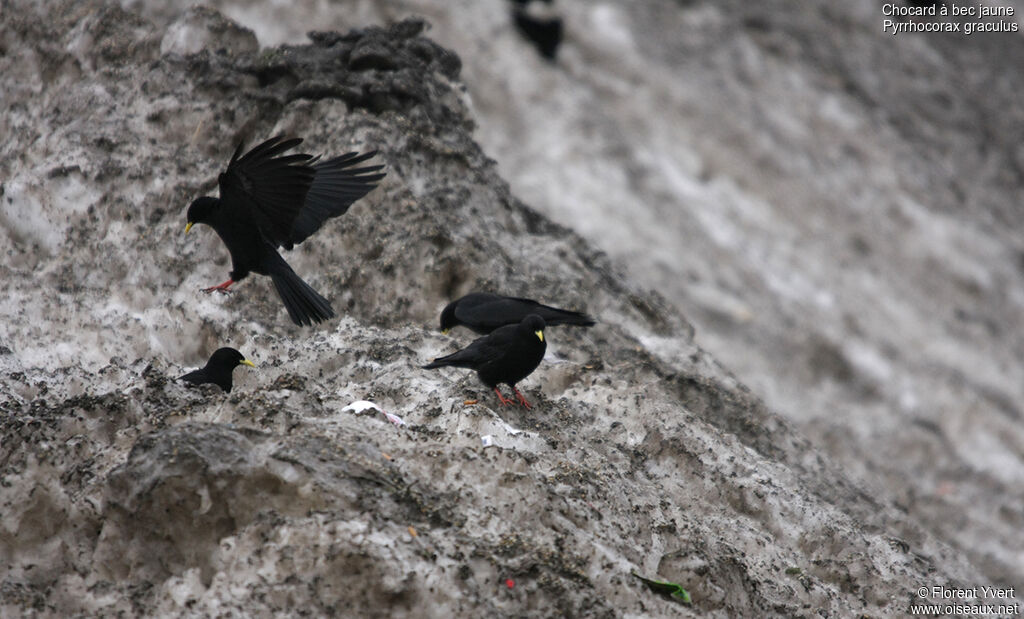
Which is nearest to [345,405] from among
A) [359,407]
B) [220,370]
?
[359,407]

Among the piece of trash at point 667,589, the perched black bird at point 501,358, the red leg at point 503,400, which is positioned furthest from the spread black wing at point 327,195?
the piece of trash at point 667,589

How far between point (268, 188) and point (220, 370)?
982mm

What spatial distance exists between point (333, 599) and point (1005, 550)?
8506mm

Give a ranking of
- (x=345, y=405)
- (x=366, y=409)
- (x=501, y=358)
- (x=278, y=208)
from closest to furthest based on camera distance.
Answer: (x=366, y=409) < (x=345, y=405) < (x=501, y=358) < (x=278, y=208)

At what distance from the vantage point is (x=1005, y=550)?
1020 centimetres

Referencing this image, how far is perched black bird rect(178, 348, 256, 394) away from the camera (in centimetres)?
520

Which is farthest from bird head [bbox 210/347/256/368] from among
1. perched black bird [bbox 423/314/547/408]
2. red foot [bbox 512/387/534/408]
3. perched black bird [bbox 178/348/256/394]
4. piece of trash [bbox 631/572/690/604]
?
piece of trash [bbox 631/572/690/604]

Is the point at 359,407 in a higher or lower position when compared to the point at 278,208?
lower

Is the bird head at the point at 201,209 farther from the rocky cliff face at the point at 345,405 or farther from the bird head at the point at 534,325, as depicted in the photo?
the bird head at the point at 534,325

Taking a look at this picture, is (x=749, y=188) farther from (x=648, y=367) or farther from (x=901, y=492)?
(x=648, y=367)

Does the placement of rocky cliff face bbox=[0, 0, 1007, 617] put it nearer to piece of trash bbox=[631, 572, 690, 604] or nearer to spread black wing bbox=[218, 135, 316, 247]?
piece of trash bbox=[631, 572, 690, 604]

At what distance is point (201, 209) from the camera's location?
5.98 m

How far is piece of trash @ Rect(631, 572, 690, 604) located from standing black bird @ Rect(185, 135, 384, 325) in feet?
7.67

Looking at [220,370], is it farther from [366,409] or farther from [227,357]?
[366,409]
